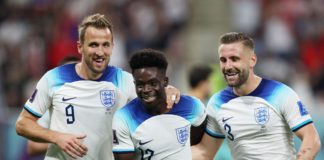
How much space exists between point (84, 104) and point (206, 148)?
106cm

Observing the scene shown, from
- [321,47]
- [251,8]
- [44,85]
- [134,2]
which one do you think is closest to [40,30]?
[134,2]

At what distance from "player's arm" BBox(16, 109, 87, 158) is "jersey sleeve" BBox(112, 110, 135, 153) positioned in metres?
0.27

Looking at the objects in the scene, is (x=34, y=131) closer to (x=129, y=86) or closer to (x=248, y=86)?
(x=129, y=86)

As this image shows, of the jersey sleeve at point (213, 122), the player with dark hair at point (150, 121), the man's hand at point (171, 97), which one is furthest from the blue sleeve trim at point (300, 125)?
the man's hand at point (171, 97)

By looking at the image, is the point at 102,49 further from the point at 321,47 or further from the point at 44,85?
the point at 321,47

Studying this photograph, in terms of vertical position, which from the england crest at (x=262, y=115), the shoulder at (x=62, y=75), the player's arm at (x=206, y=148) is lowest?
A: the player's arm at (x=206, y=148)

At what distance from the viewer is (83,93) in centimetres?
753

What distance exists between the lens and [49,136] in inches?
283

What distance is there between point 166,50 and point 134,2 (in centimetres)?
115

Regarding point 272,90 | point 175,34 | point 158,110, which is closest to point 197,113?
point 158,110

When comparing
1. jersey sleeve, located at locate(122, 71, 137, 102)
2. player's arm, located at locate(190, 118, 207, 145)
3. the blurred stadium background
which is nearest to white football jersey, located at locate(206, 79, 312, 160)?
player's arm, located at locate(190, 118, 207, 145)

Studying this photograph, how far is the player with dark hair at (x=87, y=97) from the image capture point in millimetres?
7398

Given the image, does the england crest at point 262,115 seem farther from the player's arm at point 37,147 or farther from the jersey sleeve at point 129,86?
the player's arm at point 37,147

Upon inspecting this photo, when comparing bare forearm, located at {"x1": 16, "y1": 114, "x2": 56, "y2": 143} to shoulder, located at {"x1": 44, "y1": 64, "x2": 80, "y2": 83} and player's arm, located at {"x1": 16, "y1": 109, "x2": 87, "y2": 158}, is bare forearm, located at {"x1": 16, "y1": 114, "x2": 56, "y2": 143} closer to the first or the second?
player's arm, located at {"x1": 16, "y1": 109, "x2": 87, "y2": 158}
